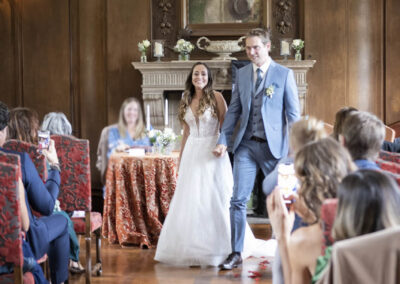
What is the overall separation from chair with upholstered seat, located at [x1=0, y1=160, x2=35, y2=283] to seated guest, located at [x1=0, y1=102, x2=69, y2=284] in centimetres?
32

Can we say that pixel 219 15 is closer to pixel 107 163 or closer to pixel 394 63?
pixel 394 63

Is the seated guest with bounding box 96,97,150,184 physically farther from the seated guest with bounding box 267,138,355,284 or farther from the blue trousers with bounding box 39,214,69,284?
the seated guest with bounding box 267,138,355,284

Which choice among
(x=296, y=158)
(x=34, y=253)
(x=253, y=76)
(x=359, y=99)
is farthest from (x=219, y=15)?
(x=296, y=158)

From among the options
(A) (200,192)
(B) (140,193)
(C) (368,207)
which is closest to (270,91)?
(A) (200,192)

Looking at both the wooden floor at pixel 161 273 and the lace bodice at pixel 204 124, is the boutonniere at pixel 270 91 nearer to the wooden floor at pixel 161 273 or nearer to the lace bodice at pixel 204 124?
the lace bodice at pixel 204 124

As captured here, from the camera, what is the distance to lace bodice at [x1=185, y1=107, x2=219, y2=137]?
5.05m

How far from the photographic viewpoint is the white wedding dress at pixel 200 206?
191 inches

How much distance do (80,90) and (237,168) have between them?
4176 mm

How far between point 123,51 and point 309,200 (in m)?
6.11

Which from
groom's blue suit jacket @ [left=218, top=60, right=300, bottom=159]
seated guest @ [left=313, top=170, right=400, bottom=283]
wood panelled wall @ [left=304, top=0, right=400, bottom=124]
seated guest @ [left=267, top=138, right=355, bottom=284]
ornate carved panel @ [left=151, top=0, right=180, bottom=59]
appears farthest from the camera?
ornate carved panel @ [left=151, top=0, right=180, bottom=59]

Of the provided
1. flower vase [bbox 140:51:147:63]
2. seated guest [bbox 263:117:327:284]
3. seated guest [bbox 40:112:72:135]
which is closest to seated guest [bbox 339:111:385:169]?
seated guest [bbox 263:117:327:284]

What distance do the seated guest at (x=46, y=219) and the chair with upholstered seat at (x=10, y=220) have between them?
32cm

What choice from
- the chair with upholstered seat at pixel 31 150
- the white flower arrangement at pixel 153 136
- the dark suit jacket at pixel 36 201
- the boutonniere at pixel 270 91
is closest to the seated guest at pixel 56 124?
the white flower arrangement at pixel 153 136

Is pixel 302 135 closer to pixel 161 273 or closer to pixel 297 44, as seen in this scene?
pixel 161 273
